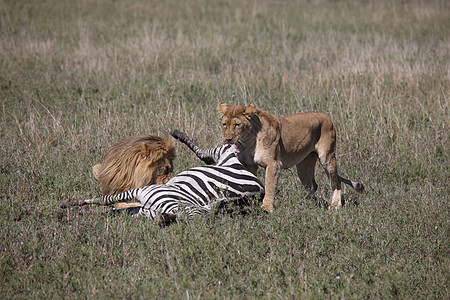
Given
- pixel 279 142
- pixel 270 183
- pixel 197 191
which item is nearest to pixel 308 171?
pixel 279 142

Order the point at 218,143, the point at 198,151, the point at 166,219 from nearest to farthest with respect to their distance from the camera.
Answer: the point at 166,219
the point at 198,151
the point at 218,143

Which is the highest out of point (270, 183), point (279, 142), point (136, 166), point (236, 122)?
point (236, 122)

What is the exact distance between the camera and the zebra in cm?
511

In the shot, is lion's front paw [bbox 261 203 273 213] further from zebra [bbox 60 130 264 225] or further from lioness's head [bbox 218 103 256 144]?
lioness's head [bbox 218 103 256 144]

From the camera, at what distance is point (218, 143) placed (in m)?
7.34

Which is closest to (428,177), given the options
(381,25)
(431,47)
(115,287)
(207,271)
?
(207,271)

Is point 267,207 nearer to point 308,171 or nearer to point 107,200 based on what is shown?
point 308,171

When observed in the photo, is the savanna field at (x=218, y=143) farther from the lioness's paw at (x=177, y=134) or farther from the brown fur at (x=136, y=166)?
the lioness's paw at (x=177, y=134)

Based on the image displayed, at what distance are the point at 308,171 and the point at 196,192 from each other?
74.5 inches

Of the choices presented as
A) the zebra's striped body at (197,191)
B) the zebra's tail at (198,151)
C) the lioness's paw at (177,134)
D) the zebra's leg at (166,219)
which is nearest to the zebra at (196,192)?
the zebra's striped body at (197,191)

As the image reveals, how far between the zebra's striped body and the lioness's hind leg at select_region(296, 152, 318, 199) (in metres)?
1.29

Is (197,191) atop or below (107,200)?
atop

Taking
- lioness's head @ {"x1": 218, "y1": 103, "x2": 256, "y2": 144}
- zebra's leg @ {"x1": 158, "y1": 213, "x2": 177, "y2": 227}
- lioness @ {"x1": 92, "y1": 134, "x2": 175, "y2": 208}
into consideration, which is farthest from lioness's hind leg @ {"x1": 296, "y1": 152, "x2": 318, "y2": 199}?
zebra's leg @ {"x1": 158, "y1": 213, "x2": 177, "y2": 227}

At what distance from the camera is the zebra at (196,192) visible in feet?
16.8
